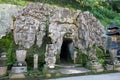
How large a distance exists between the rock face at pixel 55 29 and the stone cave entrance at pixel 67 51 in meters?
0.36

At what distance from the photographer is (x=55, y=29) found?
9.41 metres

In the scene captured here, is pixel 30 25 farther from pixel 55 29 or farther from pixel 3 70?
pixel 3 70

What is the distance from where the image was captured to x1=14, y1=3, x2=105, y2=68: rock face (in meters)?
8.81

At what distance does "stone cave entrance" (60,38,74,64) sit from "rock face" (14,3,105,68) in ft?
1.18

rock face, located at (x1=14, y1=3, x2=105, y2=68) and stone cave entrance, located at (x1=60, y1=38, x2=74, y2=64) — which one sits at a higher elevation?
rock face, located at (x1=14, y1=3, x2=105, y2=68)

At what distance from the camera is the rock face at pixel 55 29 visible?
8812 mm

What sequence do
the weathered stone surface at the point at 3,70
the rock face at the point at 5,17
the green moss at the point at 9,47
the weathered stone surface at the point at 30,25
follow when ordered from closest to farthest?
the weathered stone surface at the point at 3,70, the green moss at the point at 9,47, the weathered stone surface at the point at 30,25, the rock face at the point at 5,17

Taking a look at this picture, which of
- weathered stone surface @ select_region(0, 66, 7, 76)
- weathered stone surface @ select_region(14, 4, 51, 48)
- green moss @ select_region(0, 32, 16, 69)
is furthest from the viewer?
weathered stone surface @ select_region(14, 4, 51, 48)

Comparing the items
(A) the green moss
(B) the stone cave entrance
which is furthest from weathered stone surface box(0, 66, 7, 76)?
(B) the stone cave entrance

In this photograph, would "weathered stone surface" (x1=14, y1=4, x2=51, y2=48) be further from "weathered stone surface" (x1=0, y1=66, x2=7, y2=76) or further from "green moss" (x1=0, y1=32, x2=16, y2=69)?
"weathered stone surface" (x1=0, y1=66, x2=7, y2=76)

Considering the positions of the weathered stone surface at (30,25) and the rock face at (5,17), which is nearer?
the weathered stone surface at (30,25)

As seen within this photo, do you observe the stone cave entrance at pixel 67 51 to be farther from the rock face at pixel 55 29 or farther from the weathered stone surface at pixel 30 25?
the weathered stone surface at pixel 30 25

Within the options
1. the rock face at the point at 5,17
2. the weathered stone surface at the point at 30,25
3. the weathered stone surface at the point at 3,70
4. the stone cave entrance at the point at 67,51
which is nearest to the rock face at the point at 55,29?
the weathered stone surface at the point at 30,25

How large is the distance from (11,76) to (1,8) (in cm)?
521
